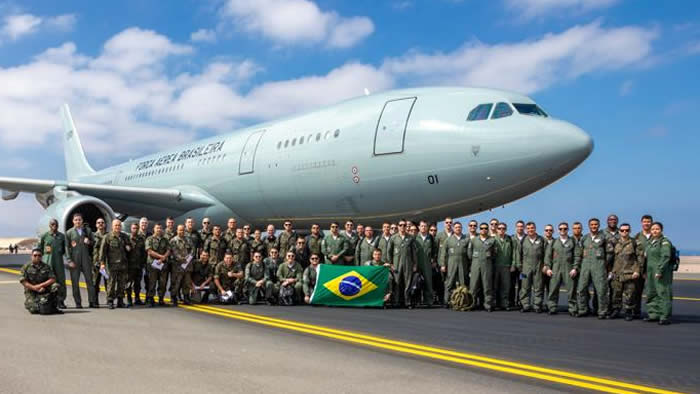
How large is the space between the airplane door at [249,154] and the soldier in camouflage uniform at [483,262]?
6981mm

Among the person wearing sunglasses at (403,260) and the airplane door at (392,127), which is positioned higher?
the airplane door at (392,127)

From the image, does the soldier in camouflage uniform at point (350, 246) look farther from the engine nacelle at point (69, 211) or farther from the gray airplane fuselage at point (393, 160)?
the engine nacelle at point (69, 211)

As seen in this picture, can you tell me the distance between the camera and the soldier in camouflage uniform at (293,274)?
36.9 feet

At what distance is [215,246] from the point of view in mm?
12156

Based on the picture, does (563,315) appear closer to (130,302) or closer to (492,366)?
(492,366)

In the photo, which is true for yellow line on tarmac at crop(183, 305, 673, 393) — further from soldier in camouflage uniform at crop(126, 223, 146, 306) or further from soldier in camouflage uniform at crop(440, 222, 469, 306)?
soldier in camouflage uniform at crop(440, 222, 469, 306)

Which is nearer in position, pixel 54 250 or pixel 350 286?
pixel 54 250

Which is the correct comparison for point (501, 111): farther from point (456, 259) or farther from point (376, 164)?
point (456, 259)

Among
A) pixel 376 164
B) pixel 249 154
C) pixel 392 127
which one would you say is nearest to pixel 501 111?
pixel 392 127

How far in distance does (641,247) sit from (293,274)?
5.99 metres

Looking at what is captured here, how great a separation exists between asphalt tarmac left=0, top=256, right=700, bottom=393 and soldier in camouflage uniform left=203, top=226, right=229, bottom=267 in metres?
2.39

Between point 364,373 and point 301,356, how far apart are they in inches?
36.6

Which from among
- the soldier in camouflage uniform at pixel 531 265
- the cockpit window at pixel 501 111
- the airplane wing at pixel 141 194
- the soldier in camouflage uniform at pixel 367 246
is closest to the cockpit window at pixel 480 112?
the cockpit window at pixel 501 111

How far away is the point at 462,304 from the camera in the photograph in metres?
10.5
